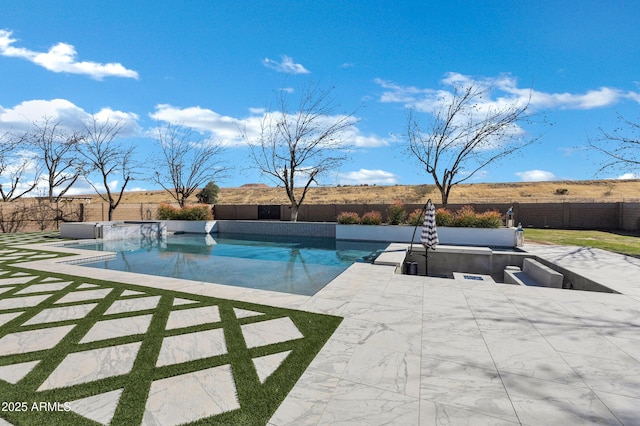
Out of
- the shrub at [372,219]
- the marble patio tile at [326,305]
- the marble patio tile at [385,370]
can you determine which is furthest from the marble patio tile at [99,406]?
the shrub at [372,219]

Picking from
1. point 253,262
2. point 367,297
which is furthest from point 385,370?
point 253,262

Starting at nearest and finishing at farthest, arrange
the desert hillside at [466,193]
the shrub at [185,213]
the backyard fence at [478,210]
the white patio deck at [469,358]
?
the white patio deck at [469,358] → the backyard fence at [478,210] → the shrub at [185,213] → the desert hillside at [466,193]

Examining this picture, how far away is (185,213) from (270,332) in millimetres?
14014

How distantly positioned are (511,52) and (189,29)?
9.91 metres

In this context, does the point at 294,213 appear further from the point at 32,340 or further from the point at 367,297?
the point at 32,340

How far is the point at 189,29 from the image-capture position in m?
8.55

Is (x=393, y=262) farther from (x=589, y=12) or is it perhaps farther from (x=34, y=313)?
(x=589, y=12)

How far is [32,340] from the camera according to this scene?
8.70 ft

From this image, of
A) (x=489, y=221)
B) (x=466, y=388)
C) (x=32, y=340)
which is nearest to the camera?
(x=466, y=388)

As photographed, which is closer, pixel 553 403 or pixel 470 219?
pixel 553 403

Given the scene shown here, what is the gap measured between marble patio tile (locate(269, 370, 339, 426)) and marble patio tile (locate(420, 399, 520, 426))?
558 millimetres

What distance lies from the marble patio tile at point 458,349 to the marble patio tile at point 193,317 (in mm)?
2065

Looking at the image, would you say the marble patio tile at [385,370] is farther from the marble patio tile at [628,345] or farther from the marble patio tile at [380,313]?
the marble patio tile at [628,345]

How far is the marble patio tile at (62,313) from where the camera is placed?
311 cm
